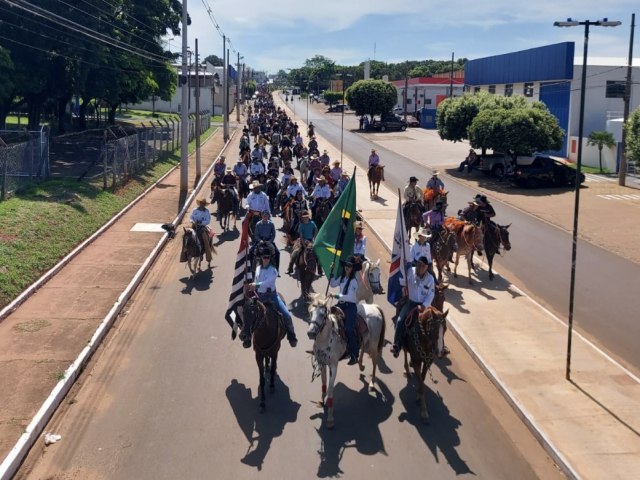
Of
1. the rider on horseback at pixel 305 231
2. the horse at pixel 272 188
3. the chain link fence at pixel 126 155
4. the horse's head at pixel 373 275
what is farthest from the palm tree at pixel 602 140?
the horse's head at pixel 373 275

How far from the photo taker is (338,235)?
12.2 m

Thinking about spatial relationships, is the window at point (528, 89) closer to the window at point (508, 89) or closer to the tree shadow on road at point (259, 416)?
the window at point (508, 89)

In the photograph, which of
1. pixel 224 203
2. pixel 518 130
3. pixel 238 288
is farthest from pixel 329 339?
pixel 518 130

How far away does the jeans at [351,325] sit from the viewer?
32.9 ft

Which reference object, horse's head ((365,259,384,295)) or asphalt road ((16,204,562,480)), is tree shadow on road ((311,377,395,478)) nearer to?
asphalt road ((16,204,562,480))

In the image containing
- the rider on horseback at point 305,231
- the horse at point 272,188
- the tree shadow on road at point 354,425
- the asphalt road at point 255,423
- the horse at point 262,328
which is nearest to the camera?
the asphalt road at point 255,423

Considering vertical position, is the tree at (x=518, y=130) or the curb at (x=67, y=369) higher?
the tree at (x=518, y=130)

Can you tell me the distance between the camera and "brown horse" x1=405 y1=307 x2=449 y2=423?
9641 millimetres

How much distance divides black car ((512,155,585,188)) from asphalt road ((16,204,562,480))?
917 inches

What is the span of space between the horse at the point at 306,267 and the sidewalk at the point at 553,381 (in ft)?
10.3

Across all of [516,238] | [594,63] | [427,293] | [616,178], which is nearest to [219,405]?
[427,293]

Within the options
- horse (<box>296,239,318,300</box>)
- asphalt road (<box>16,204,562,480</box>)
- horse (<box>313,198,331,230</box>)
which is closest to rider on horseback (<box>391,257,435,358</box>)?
asphalt road (<box>16,204,562,480</box>)

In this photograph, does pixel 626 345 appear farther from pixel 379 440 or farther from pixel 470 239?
pixel 379 440

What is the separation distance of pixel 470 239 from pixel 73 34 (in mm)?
28013
